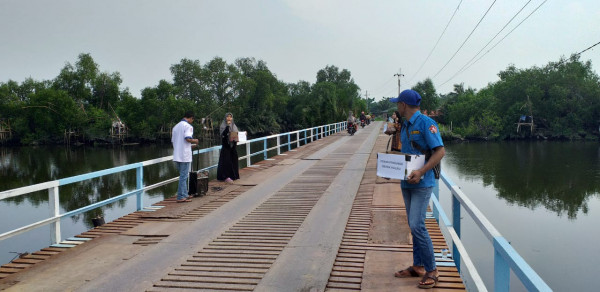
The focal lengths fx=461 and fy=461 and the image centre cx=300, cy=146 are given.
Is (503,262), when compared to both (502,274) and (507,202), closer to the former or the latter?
(502,274)

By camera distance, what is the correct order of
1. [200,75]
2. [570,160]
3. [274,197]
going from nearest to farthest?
1. [274,197]
2. [570,160]
3. [200,75]

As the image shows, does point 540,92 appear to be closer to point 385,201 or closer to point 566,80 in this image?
point 566,80

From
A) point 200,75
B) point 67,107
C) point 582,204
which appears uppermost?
point 200,75

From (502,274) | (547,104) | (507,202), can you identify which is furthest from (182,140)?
(547,104)

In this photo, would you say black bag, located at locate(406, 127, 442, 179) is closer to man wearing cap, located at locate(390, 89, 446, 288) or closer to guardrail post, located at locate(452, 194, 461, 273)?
man wearing cap, located at locate(390, 89, 446, 288)

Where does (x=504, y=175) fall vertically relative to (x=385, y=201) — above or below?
below

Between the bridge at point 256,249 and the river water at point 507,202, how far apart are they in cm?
858

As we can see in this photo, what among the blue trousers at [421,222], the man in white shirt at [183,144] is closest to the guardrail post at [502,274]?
the blue trousers at [421,222]

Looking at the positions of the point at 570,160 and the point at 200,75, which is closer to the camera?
the point at 570,160

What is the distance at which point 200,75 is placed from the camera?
80.2 meters

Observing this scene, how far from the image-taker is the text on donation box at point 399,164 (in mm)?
3943

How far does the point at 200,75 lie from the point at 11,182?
49.8 meters

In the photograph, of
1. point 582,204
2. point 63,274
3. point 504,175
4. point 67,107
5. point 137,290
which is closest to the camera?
point 137,290

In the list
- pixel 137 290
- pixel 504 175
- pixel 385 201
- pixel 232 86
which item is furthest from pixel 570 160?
pixel 232 86
